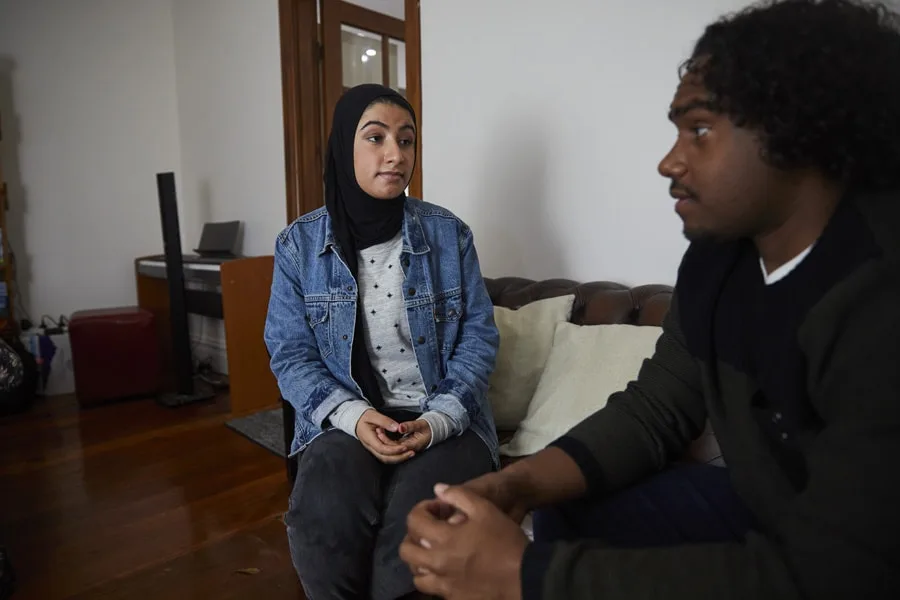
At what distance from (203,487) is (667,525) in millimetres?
1792

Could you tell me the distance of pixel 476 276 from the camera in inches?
55.4

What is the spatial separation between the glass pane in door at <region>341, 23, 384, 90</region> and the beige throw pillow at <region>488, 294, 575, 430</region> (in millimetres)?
2216

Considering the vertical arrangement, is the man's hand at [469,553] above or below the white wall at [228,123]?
below

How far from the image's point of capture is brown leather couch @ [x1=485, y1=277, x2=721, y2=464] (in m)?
1.43

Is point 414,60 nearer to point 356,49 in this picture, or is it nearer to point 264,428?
point 356,49

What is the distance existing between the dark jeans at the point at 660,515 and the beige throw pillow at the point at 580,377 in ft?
1.30

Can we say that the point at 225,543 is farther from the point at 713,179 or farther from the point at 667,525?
the point at 713,179

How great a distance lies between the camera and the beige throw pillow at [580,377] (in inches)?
50.5

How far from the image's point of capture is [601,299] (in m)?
1.55

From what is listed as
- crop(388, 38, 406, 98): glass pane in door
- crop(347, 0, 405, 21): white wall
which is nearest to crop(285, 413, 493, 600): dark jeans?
crop(388, 38, 406, 98): glass pane in door

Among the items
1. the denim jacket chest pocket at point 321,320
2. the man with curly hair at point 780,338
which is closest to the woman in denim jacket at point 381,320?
the denim jacket chest pocket at point 321,320

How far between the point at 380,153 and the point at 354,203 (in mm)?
135

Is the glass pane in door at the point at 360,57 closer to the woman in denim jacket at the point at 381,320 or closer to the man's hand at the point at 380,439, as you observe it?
the woman in denim jacket at the point at 381,320

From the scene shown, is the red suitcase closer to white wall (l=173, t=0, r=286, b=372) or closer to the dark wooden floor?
the dark wooden floor
